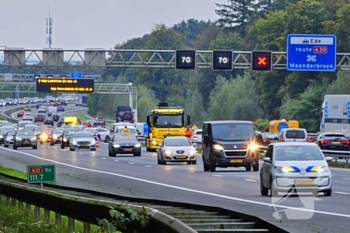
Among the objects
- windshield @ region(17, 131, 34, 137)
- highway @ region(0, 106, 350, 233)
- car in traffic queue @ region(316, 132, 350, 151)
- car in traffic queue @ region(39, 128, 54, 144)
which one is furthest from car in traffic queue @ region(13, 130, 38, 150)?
highway @ region(0, 106, 350, 233)

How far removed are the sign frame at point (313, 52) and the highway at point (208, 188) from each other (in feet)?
52.2

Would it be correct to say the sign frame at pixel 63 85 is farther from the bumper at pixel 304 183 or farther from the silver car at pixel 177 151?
the bumper at pixel 304 183

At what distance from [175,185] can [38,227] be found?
750 inches

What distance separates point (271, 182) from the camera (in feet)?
79.5

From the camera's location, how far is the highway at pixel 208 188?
18328 millimetres

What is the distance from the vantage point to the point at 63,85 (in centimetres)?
10712

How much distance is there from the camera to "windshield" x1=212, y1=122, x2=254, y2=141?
38.7 m

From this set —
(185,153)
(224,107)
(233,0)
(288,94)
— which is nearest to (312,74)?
(288,94)

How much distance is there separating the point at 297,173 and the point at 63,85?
84.6m

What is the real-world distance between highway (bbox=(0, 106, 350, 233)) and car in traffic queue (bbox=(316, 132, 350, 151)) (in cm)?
1397

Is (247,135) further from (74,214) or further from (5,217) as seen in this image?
(74,214)

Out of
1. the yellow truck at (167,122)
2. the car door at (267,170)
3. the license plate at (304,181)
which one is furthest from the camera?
the yellow truck at (167,122)

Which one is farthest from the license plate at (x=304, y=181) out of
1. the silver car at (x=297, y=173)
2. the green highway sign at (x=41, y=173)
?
the green highway sign at (x=41, y=173)

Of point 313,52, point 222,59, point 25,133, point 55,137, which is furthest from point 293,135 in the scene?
point 55,137
